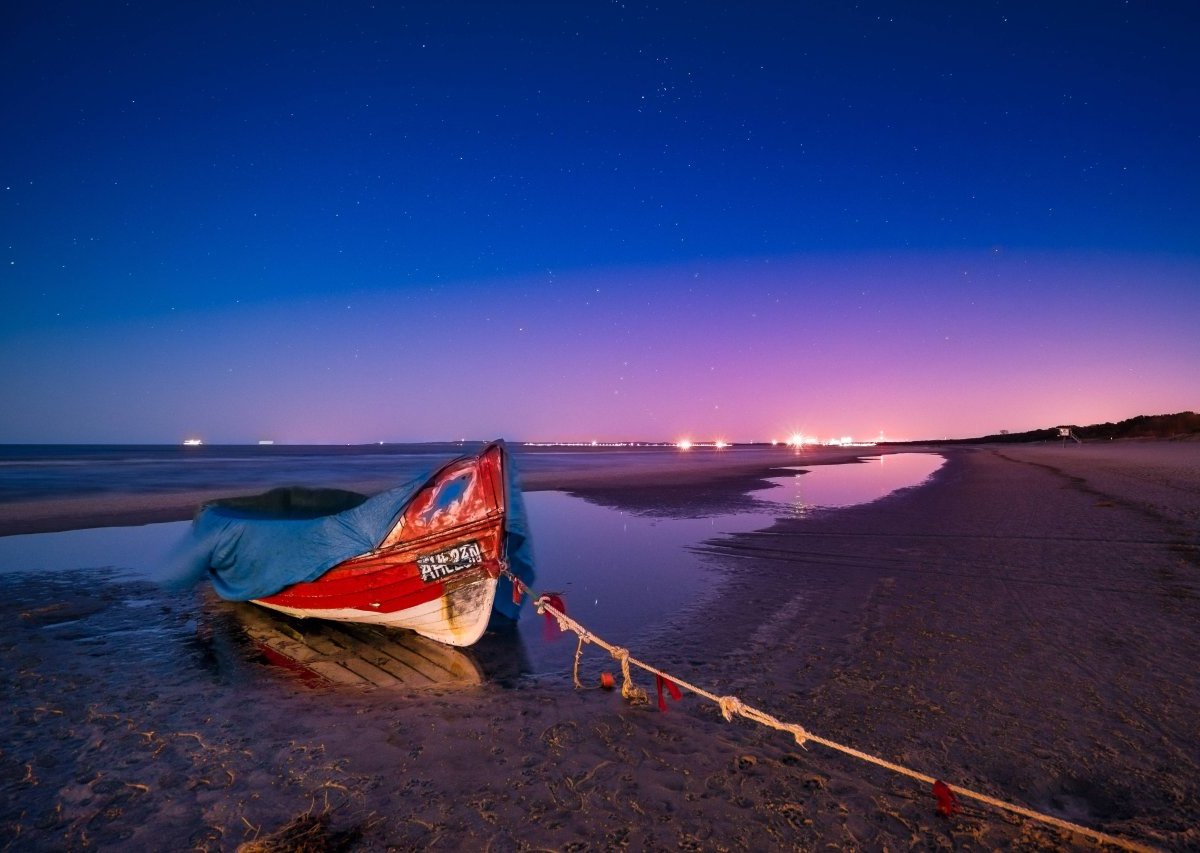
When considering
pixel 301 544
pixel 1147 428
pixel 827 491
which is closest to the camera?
pixel 301 544

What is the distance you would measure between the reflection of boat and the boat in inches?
12.5

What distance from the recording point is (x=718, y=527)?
1716cm

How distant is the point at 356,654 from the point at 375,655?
0.28 metres

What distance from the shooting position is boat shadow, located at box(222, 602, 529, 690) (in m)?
6.89

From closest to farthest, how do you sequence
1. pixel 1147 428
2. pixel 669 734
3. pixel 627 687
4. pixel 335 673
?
pixel 669 734
pixel 627 687
pixel 335 673
pixel 1147 428

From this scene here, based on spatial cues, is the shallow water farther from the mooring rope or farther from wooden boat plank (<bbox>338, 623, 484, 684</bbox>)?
the mooring rope

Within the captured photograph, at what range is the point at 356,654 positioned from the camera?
7.77m

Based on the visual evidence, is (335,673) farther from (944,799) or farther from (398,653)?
(944,799)

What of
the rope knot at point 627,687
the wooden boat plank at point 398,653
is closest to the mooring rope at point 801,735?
the rope knot at point 627,687

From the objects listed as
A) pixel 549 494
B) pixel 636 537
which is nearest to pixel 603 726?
pixel 636 537

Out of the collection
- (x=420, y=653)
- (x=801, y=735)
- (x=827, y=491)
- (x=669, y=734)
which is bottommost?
(x=420, y=653)

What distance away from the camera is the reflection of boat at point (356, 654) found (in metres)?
6.94

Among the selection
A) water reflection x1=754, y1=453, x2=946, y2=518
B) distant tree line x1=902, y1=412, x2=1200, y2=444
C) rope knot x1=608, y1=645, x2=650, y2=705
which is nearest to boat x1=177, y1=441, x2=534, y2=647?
rope knot x1=608, y1=645, x2=650, y2=705

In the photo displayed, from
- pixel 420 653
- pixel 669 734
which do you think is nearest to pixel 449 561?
pixel 420 653
